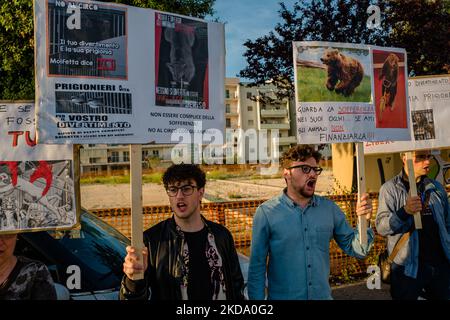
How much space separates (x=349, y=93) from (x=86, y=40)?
209 centimetres

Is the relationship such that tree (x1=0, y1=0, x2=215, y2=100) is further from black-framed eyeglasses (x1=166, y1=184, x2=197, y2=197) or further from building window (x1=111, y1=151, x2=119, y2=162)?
building window (x1=111, y1=151, x2=119, y2=162)

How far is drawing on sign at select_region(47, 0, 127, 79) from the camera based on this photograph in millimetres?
2689

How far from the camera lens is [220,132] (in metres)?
3.12

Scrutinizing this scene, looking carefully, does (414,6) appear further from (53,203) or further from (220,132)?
(53,203)

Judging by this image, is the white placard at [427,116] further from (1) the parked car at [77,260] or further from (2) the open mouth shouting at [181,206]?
(1) the parked car at [77,260]

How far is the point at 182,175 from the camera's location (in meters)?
2.89

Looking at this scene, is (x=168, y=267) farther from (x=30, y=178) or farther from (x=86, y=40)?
(x=86, y=40)

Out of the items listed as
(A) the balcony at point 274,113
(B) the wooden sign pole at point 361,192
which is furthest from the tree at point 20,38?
(A) the balcony at point 274,113

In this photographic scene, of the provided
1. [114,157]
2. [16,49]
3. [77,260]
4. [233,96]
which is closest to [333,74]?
[77,260]

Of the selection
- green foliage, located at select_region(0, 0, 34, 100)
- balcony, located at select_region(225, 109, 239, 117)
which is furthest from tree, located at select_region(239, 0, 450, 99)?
balcony, located at select_region(225, 109, 239, 117)

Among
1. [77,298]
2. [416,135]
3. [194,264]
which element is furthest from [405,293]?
[77,298]

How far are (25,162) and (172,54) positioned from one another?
1.17m

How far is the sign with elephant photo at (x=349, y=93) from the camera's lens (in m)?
3.54

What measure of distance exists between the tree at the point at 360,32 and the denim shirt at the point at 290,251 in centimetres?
1034
